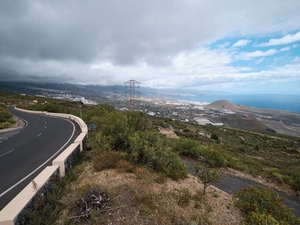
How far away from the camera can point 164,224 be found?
4645mm

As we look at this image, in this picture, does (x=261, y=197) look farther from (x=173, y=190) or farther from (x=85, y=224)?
(x=85, y=224)

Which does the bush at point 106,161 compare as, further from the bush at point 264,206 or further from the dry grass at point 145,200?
the bush at point 264,206

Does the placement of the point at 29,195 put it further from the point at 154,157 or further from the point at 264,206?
the point at 264,206

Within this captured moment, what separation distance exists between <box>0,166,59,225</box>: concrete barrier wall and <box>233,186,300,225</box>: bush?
6.79 meters

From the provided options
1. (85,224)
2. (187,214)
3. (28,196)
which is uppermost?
(28,196)

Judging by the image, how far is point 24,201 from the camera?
4.46m

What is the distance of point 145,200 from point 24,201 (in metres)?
3.70

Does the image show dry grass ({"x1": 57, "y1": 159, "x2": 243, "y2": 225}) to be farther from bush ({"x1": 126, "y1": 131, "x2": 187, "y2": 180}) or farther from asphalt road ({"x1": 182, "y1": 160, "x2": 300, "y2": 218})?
asphalt road ({"x1": 182, "y1": 160, "x2": 300, "y2": 218})

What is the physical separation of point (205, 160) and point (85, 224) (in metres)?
12.4

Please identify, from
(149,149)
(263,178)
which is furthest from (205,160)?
(149,149)

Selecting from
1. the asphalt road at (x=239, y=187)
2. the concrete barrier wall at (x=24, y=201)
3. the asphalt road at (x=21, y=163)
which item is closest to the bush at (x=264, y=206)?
the asphalt road at (x=239, y=187)

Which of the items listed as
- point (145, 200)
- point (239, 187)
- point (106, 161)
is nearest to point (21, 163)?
point (106, 161)

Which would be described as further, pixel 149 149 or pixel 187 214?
pixel 149 149

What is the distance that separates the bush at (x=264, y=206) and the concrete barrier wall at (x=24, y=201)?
6.79 m
